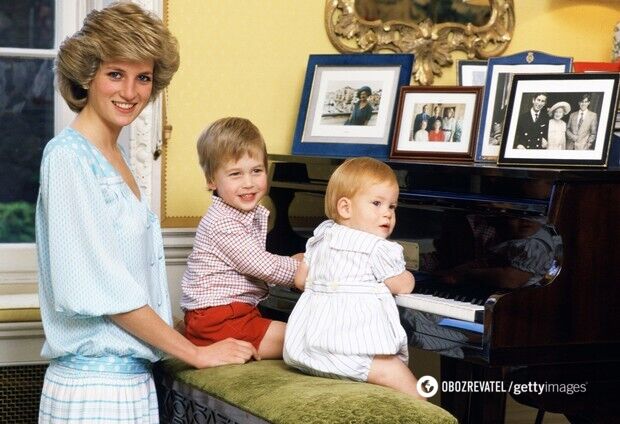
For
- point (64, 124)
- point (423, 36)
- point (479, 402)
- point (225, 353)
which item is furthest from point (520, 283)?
point (64, 124)

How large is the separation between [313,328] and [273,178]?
44.1 inches

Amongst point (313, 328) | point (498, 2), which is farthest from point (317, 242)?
point (498, 2)

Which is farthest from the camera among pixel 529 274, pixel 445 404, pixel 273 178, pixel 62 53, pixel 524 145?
pixel 273 178

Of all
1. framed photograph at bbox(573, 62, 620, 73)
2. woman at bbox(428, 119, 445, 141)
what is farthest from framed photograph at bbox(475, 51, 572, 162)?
framed photograph at bbox(573, 62, 620, 73)

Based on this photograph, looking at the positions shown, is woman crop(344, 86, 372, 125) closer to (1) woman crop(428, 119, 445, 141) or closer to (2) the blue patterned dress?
(1) woman crop(428, 119, 445, 141)

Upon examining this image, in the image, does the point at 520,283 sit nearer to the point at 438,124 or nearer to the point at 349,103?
the point at 438,124

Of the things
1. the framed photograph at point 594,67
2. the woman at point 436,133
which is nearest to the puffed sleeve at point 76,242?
the woman at point 436,133

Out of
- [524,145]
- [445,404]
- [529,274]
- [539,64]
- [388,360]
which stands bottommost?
[445,404]

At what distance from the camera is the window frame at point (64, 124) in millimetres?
3805

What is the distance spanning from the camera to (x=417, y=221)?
321 centimetres

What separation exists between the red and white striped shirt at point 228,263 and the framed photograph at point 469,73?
45.3 inches

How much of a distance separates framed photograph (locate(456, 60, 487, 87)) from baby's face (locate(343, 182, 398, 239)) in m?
1.16

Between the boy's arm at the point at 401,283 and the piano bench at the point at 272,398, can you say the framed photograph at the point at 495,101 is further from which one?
the piano bench at the point at 272,398

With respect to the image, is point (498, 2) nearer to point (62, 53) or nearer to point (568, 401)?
point (568, 401)
